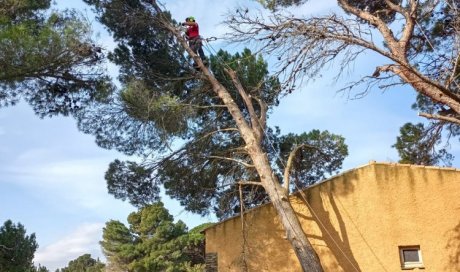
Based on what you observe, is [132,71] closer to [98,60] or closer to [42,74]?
[98,60]

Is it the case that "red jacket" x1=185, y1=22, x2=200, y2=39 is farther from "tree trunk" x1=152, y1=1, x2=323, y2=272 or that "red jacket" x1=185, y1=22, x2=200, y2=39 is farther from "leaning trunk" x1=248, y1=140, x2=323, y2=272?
"leaning trunk" x1=248, y1=140, x2=323, y2=272

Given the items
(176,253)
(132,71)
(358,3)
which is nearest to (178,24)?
(132,71)

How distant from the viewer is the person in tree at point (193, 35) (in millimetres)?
11727

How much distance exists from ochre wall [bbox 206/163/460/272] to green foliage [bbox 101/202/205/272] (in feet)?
66.7

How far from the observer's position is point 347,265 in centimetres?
945

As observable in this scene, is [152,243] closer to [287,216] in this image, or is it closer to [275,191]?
[275,191]

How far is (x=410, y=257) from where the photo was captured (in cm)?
921

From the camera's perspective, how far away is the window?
9086 mm

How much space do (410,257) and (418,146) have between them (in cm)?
425

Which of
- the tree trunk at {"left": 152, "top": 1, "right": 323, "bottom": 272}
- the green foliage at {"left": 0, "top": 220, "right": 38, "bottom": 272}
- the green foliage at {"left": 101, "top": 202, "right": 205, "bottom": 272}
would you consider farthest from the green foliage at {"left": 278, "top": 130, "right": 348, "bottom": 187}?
the green foliage at {"left": 101, "top": 202, "right": 205, "bottom": 272}

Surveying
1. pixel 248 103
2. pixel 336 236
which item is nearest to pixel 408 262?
pixel 336 236

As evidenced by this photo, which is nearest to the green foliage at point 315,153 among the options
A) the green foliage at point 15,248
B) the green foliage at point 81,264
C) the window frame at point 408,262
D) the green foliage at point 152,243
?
the window frame at point 408,262

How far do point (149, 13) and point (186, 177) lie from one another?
450cm

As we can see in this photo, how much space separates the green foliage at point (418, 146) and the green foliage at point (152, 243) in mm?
19492
